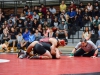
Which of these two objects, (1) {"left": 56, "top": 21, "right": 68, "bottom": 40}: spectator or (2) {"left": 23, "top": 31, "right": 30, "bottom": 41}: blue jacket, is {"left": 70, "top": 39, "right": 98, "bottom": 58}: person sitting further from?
(2) {"left": 23, "top": 31, "right": 30, "bottom": 41}: blue jacket

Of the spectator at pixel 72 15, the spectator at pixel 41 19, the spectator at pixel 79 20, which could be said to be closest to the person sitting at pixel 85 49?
the spectator at pixel 79 20

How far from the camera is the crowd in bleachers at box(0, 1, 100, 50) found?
16047 millimetres

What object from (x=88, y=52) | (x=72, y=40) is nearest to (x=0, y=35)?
(x=72, y=40)

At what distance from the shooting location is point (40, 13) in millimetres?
18766

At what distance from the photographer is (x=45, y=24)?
17.2 m

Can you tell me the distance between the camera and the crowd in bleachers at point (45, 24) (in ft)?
52.6

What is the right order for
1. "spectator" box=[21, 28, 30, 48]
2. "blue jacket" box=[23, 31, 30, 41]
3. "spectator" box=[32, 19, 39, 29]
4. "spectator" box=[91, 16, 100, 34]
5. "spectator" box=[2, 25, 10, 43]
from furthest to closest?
1. "spectator" box=[32, 19, 39, 29]
2. "spectator" box=[2, 25, 10, 43]
3. "blue jacket" box=[23, 31, 30, 41]
4. "spectator" box=[91, 16, 100, 34]
5. "spectator" box=[21, 28, 30, 48]

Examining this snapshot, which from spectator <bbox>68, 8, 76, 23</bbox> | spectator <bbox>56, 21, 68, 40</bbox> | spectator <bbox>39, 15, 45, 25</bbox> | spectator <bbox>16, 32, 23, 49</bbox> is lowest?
spectator <bbox>16, 32, 23, 49</bbox>

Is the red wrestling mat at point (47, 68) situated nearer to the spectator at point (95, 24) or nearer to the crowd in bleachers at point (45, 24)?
the crowd in bleachers at point (45, 24)

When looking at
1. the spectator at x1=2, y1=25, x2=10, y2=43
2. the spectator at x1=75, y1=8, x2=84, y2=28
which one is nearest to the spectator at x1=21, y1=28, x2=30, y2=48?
the spectator at x1=2, y1=25, x2=10, y2=43

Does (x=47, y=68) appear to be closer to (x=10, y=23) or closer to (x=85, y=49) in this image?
(x=85, y=49)

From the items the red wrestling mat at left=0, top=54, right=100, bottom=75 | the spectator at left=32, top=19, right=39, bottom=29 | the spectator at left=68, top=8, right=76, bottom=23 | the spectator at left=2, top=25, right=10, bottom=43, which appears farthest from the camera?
the spectator at left=32, top=19, right=39, bottom=29

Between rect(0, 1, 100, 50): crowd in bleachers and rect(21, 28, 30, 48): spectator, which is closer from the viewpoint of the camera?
rect(21, 28, 30, 48): spectator

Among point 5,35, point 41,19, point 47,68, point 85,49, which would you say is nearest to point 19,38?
point 5,35
